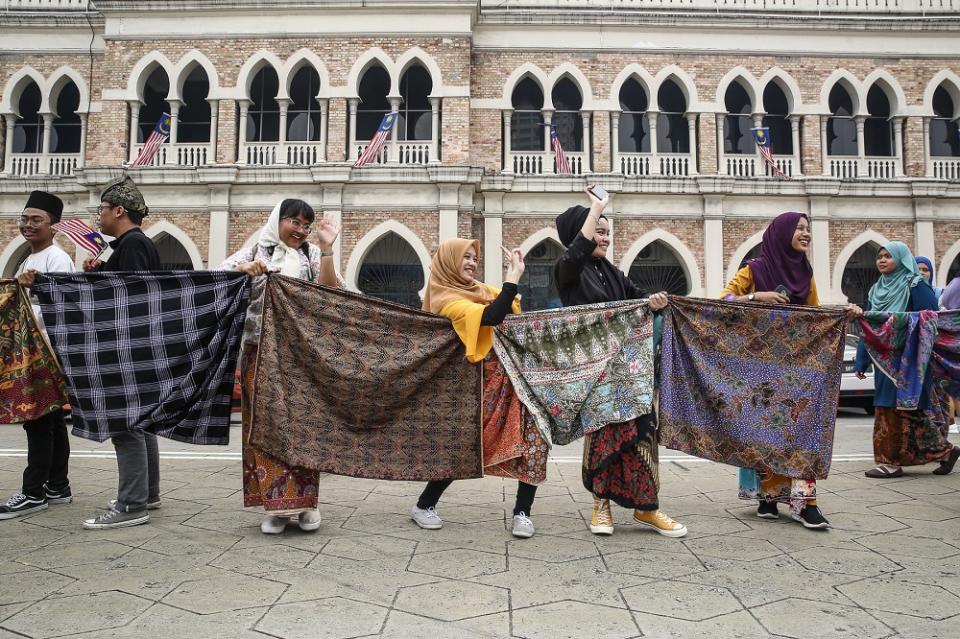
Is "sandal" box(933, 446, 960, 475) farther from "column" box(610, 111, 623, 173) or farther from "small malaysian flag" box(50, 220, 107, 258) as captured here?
"small malaysian flag" box(50, 220, 107, 258)

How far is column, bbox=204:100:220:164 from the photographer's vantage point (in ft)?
53.6

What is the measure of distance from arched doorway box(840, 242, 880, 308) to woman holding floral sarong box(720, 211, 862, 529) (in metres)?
14.8

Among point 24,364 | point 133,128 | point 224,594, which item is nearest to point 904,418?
point 224,594

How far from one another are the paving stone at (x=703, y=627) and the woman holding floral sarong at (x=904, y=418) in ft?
12.9

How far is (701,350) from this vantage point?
4379mm

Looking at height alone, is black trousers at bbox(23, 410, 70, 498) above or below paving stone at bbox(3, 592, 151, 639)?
above

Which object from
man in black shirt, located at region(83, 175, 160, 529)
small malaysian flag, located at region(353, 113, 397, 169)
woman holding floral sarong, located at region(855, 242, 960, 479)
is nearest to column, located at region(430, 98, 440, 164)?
small malaysian flag, located at region(353, 113, 397, 169)

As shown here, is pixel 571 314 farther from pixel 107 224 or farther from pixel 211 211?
pixel 211 211

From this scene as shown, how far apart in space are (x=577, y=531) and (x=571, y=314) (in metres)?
1.34

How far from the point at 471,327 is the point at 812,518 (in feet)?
7.93

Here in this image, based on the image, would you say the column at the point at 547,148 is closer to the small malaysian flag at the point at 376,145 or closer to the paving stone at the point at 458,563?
the small malaysian flag at the point at 376,145

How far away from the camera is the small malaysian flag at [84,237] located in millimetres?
13906

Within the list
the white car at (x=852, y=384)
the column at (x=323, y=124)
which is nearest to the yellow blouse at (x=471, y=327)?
the white car at (x=852, y=384)

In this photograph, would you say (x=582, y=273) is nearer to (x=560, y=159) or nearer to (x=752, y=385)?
(x=752, y=385)
